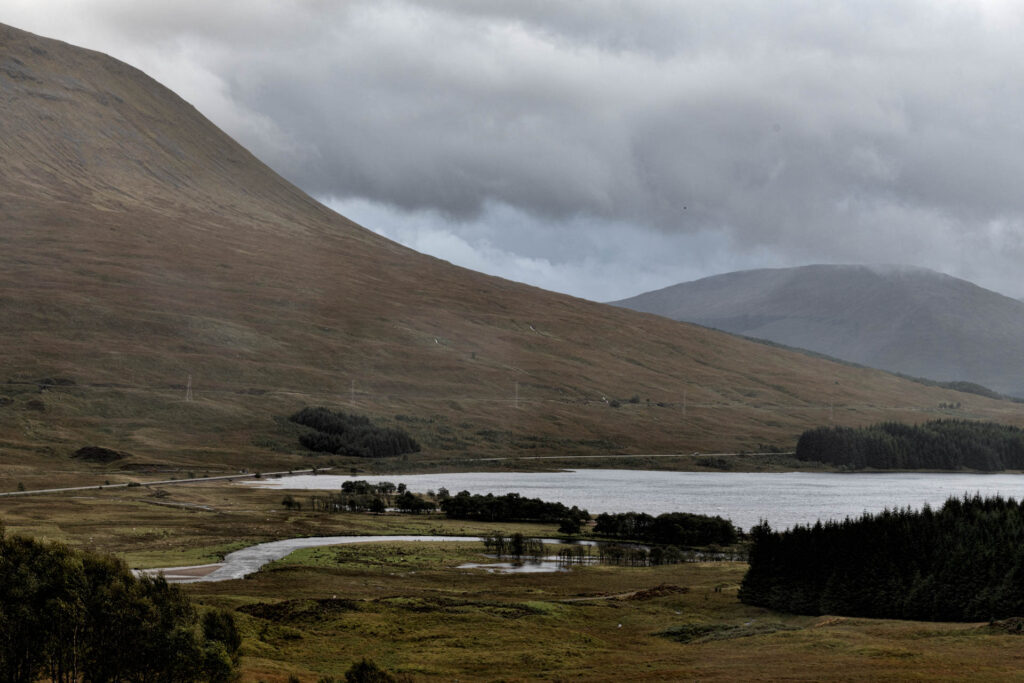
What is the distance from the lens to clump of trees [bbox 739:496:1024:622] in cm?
5681

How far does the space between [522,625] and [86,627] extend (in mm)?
24684

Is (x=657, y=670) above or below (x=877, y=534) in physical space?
below

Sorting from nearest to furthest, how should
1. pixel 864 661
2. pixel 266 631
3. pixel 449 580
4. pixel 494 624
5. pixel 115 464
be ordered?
pixel 864 661, pixel 266 631, pixel 494 624, pixel 449 580, pixel 115 464

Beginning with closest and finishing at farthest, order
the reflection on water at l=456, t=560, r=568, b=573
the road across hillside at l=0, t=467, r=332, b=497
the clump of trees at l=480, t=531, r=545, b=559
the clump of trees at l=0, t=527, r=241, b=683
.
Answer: the clump of trees at l=0, t=527, r=241, b=683
the reflection on water at l=456, t=560, r=568, b=573
the clump of trees at l=480, t=531, r=545, b=559
the road across hillside at l=0, t=467, r=332, b=497

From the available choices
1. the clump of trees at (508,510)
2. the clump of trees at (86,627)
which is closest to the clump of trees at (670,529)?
the clump of trees at (508,510)

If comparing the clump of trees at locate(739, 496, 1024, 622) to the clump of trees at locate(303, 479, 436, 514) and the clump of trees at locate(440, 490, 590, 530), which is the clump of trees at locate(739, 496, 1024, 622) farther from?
the clump of trees at locate(303, 479, 436, 514)

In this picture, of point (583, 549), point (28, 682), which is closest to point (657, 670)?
point (28, 682)

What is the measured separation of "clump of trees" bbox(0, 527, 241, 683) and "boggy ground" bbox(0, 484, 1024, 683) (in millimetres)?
3330

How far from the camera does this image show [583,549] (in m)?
99.3

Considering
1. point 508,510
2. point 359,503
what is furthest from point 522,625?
point 359,503

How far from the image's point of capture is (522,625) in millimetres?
55219

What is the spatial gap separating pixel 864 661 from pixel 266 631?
28.5m

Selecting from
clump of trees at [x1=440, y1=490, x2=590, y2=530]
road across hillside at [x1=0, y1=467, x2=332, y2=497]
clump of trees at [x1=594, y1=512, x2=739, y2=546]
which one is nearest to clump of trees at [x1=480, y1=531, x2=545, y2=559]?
clump of trees at [x1=594, y1=512, x2=739, y2=546]

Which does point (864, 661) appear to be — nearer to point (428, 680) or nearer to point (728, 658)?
point (728, 658)
